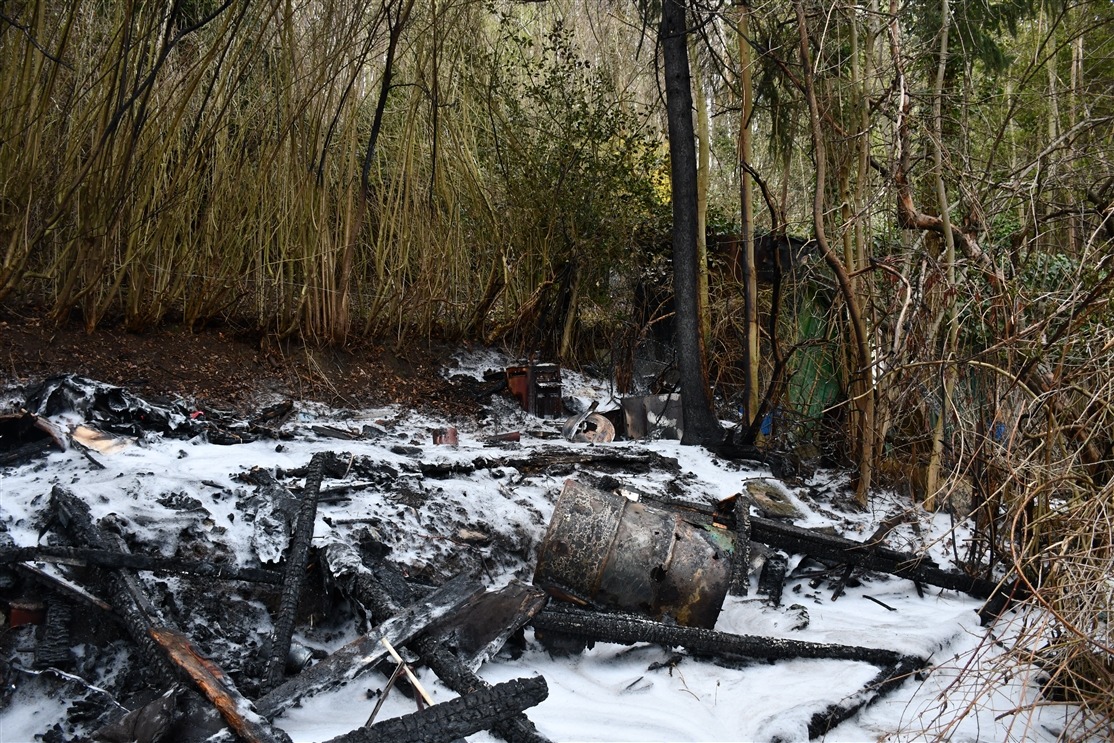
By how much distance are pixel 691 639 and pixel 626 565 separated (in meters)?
0.40

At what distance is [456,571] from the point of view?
338 centimetres

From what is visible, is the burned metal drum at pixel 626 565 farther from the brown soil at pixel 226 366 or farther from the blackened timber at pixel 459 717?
the brown soil at pixel 226 366

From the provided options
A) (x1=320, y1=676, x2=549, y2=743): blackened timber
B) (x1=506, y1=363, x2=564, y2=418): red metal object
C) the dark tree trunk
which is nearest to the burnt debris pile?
(x1=320, y1=676, x2=549, y2=743): blackened timber

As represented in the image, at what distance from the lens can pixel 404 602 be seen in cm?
292

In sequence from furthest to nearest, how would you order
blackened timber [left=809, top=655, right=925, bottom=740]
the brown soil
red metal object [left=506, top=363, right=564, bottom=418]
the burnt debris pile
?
A: red metal object [left=506, top=363, right=564, bottom=418] → the brown soil → blackened timber [left=809, top=655, right=925, bottom=740] → the burnt debris pile

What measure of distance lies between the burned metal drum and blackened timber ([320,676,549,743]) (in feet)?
3.13

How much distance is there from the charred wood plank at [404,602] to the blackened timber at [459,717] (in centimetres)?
7

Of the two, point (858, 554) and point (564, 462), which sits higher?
point (564, 462)

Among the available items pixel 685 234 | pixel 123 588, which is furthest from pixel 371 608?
pixel 685 234

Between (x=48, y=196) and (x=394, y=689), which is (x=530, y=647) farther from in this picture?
(x=48, y=196)

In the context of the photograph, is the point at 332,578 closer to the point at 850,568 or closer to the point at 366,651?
the point at 366,651

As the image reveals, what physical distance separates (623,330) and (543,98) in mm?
2354

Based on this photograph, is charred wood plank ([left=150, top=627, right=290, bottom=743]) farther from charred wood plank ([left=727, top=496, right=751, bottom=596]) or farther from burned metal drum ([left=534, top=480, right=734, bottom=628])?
charred wood plank ([left=727, top=496, right=751, bottom=596])

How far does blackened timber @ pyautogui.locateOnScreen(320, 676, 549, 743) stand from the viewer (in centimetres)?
213
